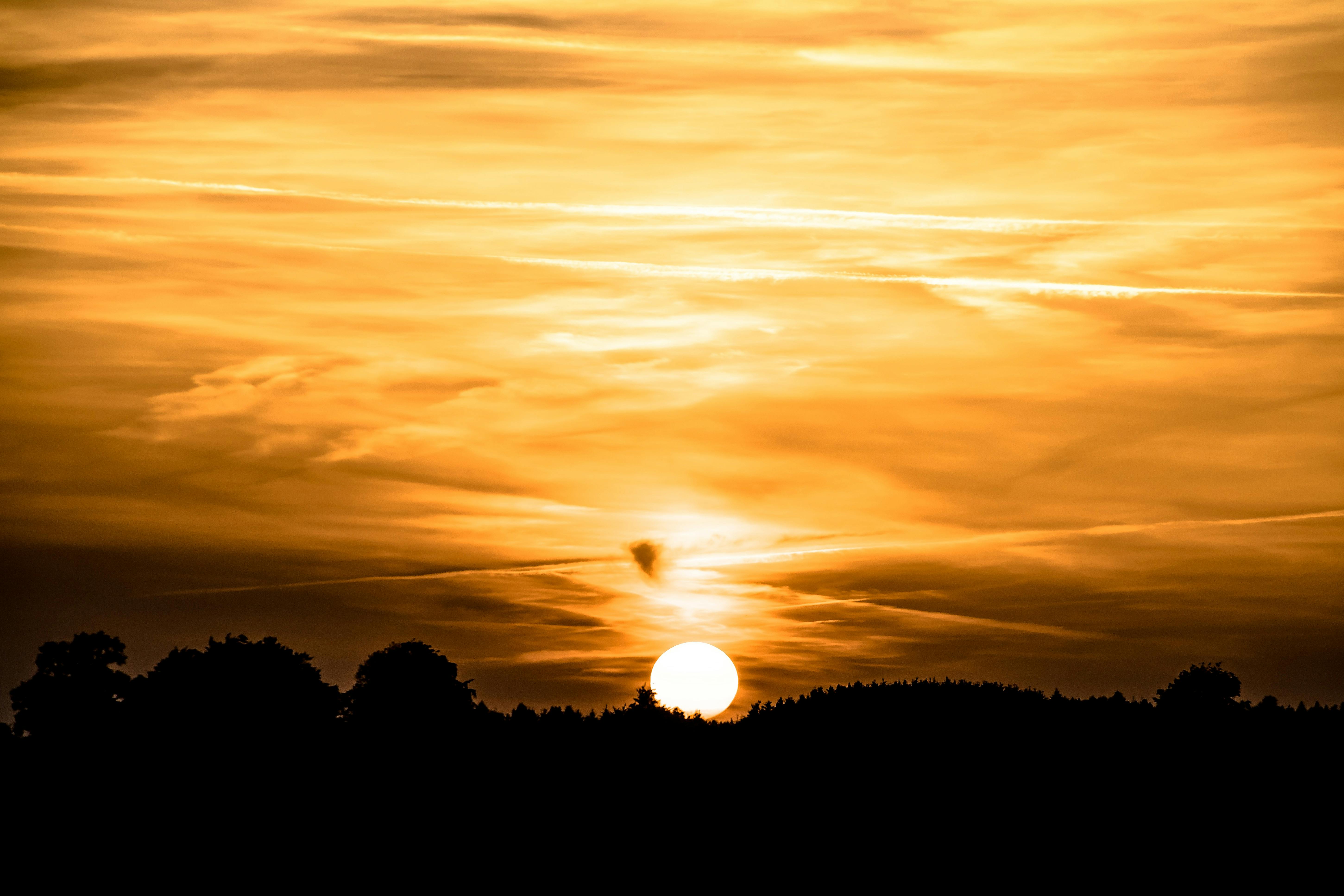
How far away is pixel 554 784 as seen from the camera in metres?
61.3

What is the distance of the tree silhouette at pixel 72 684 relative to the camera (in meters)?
139

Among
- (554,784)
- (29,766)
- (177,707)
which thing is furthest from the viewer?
(177,707)

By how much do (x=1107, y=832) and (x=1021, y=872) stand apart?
3596mm

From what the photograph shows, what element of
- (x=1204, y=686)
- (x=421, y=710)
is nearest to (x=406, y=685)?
(x=421, y=710)

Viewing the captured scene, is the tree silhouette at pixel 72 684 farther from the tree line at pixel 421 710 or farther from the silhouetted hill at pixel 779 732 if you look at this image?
the silhouetted hill at pixel 779 732

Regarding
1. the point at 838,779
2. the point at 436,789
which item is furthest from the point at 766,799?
the point at 436,789

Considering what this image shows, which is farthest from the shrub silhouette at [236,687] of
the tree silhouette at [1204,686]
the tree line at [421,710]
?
the tree silhouette at [1204,686]

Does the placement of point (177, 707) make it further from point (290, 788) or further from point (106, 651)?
point (290, 788)

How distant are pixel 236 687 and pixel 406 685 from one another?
2144 cm

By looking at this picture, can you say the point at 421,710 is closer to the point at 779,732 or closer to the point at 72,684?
the point at 72,684

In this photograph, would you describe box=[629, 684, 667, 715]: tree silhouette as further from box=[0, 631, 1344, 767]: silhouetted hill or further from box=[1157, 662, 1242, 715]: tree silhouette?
box=[1157, 662, 1242, 715]: tree silhouette

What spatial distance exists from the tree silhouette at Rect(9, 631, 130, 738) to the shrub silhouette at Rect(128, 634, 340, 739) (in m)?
13.2

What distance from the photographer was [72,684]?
14262 cm

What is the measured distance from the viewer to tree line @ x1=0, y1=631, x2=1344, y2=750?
6034 cm
